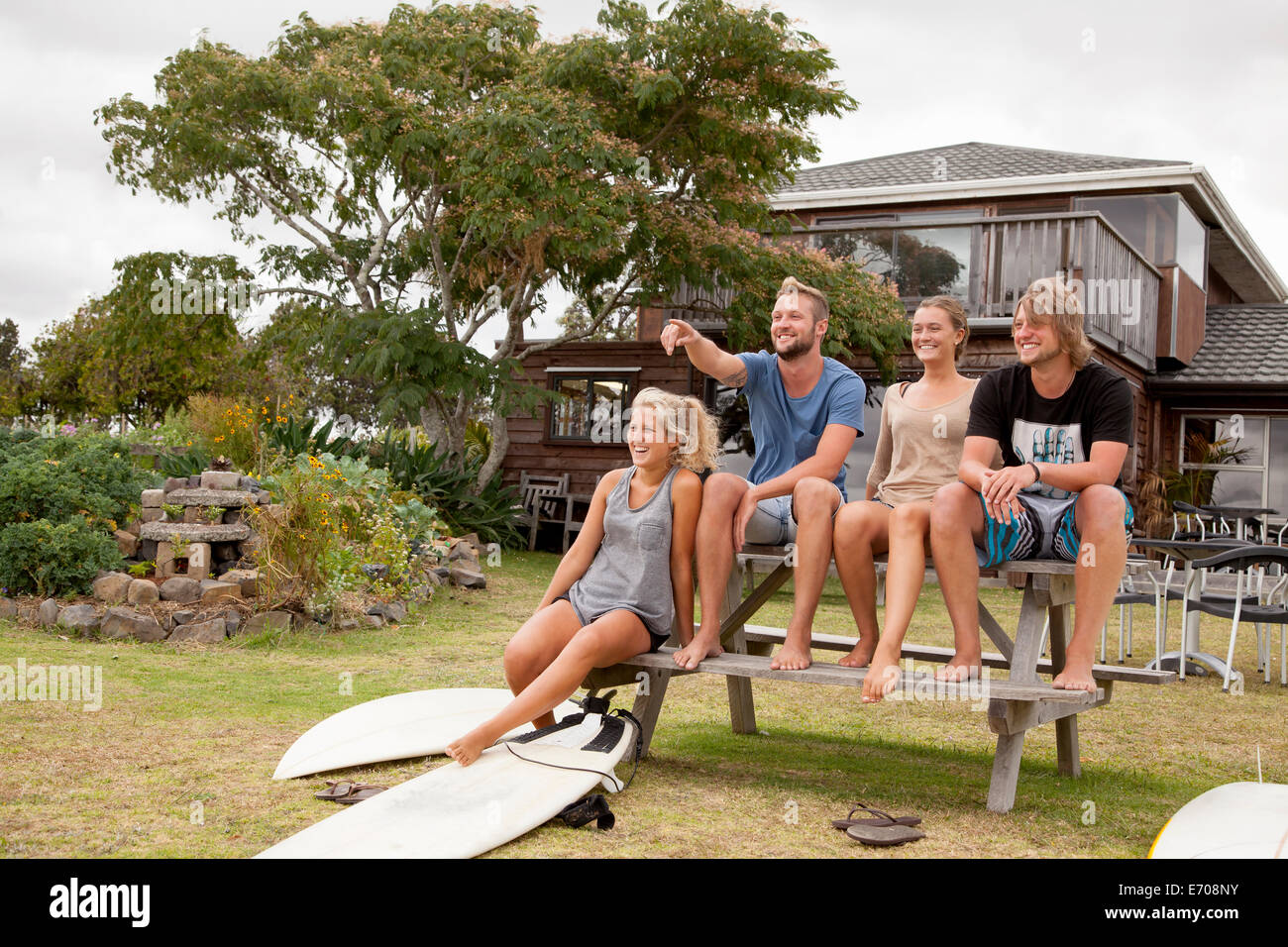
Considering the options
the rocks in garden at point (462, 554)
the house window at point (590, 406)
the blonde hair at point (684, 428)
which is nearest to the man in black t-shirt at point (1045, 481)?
the blonde hair at point (684, 428)

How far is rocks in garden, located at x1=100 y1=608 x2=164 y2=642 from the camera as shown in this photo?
7.16 metres

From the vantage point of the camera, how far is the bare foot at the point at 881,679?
343cm

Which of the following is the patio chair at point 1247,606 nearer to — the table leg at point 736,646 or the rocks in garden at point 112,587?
the table leg at point 736,646

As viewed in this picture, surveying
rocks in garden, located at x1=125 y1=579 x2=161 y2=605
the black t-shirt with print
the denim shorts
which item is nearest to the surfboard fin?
the denim shorts

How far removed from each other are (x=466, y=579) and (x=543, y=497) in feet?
20.5

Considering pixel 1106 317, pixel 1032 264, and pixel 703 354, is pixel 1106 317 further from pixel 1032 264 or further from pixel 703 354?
pixel 703 354

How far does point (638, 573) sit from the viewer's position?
4039 millimetres

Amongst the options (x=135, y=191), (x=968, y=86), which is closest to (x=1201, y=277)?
(x=968, y=86)

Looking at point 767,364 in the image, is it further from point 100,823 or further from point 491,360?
point 491,360

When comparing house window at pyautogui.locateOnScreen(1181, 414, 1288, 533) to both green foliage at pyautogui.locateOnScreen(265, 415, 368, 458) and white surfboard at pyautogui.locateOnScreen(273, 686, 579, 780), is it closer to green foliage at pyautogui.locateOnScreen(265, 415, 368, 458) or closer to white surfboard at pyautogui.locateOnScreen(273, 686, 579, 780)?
green foliage at pyautogui.locateOnScreen(265, 415, 368, 458)

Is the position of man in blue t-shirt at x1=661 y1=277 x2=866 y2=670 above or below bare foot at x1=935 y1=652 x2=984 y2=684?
above

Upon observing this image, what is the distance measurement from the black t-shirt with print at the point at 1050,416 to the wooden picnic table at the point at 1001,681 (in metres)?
0.40

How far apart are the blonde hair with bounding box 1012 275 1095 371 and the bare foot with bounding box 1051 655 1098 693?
3.33 ft

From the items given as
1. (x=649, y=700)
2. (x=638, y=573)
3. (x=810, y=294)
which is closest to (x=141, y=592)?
(x=649, y=700)
